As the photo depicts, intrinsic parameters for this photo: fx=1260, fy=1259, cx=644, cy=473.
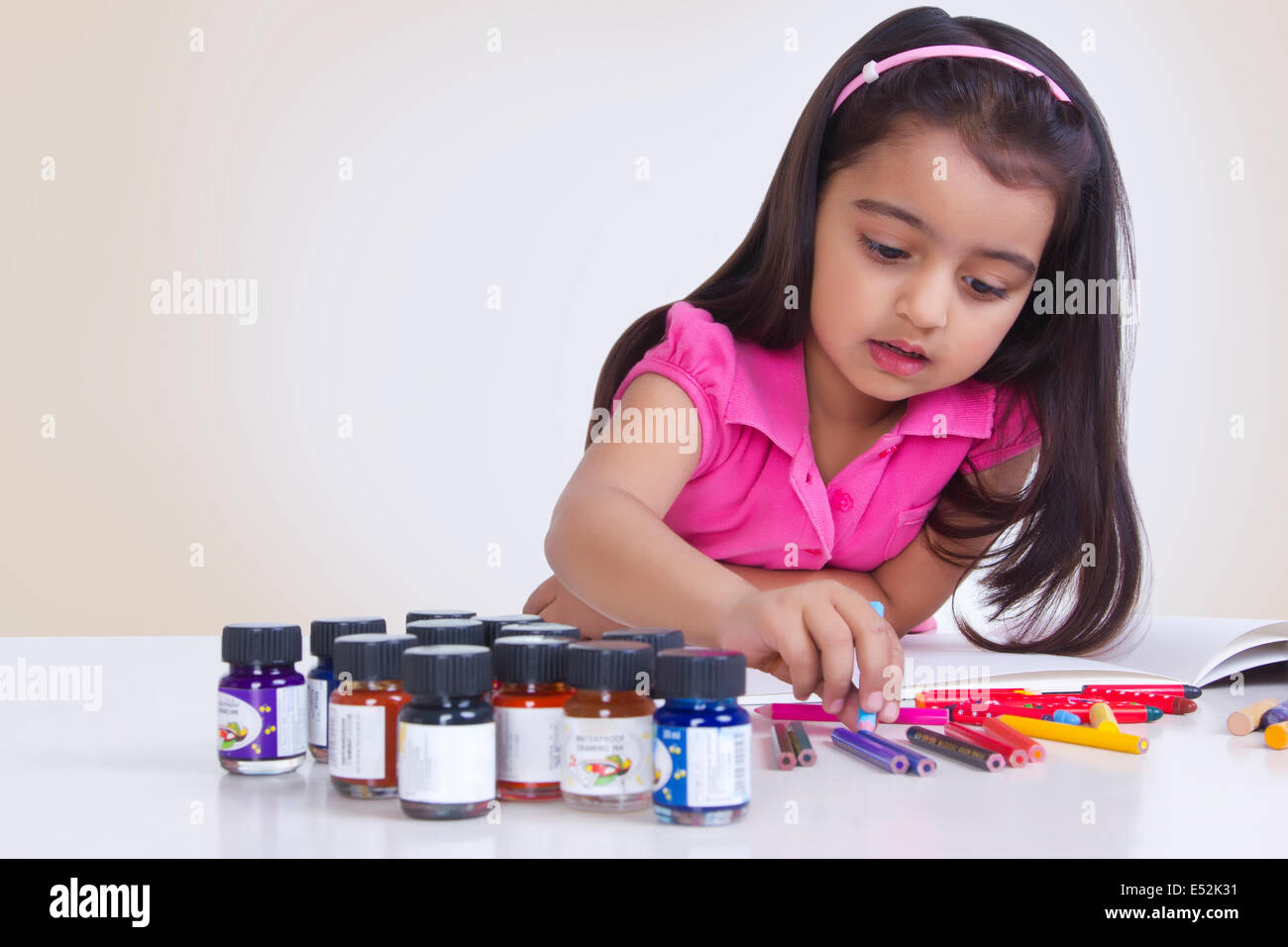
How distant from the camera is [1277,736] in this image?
0.79 m

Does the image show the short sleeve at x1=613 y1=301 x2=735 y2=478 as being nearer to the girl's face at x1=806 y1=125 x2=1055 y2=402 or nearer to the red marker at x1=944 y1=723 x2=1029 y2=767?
the girl's face at x1=806 y1=125 x2=1055 y2=402

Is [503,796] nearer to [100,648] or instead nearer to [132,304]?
[100,648]

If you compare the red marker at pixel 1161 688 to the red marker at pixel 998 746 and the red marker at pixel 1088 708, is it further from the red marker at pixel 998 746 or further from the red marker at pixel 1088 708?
the red marker at pixel 998 746

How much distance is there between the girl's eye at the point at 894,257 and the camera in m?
1.08

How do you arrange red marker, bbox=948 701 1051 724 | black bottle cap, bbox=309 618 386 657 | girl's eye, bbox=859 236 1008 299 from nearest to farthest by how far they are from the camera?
black bottle cap, bbox=309 618 386 657 < red marker, bbox=948 701 1051 724 < girl's eye, bbox=859 236 1008 299

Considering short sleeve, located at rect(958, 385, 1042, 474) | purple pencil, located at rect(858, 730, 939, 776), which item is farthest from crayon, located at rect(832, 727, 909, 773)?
short sleeve, located at rect(958, 385, 1042, 474)

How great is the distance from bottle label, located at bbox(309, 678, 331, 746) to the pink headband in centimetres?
75

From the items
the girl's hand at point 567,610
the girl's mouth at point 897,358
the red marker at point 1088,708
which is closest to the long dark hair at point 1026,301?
the girl's mouth at point 897,358

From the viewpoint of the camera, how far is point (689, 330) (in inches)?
48.7

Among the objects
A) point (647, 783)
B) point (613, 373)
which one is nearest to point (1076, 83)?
point (613, 373)

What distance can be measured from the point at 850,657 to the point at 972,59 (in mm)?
640

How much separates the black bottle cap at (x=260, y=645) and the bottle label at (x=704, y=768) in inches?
9.4

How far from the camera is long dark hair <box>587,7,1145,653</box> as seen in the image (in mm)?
1106

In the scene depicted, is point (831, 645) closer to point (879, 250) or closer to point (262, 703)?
point (262, 703)
